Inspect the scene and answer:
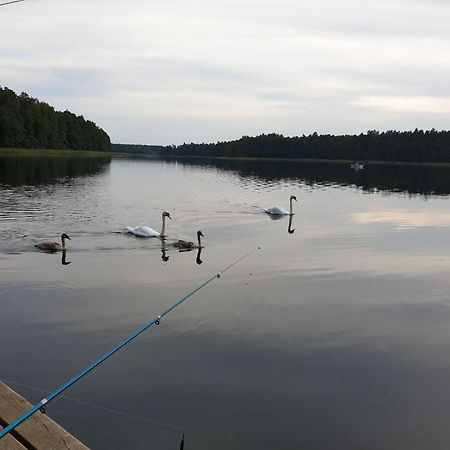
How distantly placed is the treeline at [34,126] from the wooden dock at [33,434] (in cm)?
10716

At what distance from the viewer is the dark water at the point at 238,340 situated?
784 cm

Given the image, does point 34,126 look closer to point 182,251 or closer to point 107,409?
point 182,251

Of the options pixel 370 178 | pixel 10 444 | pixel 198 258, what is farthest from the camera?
pixel 370 178

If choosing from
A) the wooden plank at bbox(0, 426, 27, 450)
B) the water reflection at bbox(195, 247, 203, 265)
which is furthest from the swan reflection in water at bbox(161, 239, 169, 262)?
the wooden plank at bbox(0, 426, 27, 450)

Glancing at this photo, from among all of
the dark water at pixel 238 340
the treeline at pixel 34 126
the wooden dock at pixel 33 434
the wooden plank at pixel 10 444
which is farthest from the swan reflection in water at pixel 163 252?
the treeline at pixel 34 126

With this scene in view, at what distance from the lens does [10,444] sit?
5.20 m

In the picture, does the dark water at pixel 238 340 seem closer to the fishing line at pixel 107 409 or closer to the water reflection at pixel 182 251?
the fishing line at pixel 107 409

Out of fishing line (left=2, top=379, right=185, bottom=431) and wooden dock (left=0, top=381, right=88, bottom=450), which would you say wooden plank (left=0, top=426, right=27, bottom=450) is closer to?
wooden dock (left=0, top=381, right=88, bottom=450)

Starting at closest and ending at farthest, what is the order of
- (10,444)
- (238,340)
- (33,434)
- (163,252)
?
(10,444) < (33,434) < (238,340) < (163,252)

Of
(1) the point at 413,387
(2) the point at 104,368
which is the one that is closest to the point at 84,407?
(2) the point at 104,368

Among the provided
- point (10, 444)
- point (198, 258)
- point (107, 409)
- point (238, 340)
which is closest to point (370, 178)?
point (198, 258)

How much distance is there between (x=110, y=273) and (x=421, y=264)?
36.7ft

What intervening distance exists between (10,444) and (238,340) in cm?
630

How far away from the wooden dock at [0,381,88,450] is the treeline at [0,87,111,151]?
107 m
